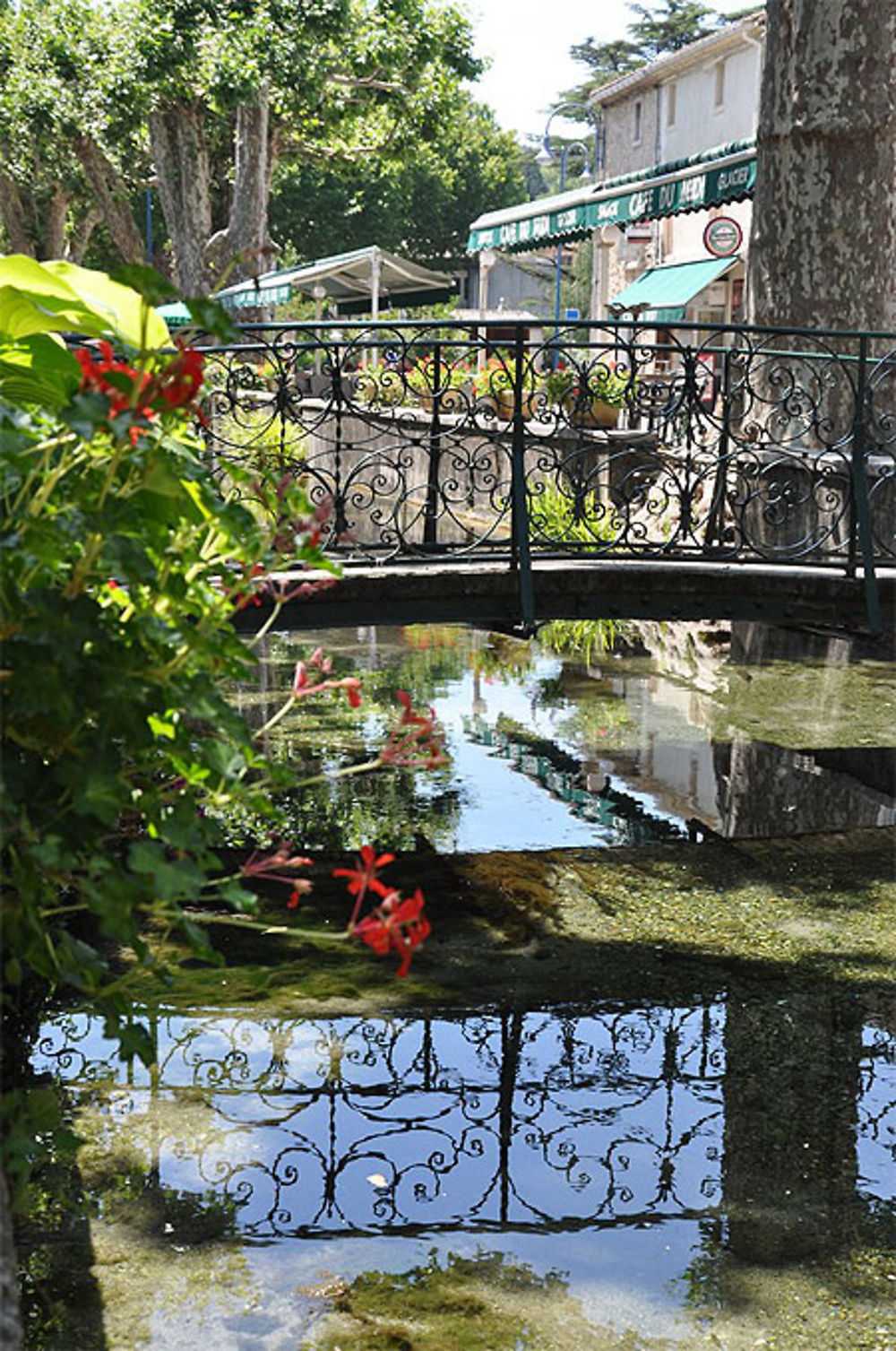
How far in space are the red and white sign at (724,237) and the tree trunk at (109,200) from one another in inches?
389

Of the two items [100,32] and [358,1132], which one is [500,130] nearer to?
[100,32]

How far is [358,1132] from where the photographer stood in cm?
475

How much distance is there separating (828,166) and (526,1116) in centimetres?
759

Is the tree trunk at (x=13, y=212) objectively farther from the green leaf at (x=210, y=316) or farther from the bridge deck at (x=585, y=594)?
the green leaf at (x=210, y=316)

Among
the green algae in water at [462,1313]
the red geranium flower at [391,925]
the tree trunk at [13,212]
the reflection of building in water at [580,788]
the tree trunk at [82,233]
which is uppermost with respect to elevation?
the tree trunk at [82,233]

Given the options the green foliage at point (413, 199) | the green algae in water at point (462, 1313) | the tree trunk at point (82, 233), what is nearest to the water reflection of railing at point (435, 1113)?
the green algae in water at point (462, 1313)

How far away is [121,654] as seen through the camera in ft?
7.08

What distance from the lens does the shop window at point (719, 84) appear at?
122 feet

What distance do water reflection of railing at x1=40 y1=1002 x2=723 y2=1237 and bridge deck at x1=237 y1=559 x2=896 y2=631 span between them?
2.08 metres

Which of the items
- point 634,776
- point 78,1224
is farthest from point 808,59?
point 78,1224

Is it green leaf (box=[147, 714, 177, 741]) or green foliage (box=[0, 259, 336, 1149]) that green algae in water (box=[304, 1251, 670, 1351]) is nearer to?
green foliage (box=[0, 259, 336, 1149])

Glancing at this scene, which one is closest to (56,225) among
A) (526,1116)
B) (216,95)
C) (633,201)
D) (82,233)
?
(82,233)

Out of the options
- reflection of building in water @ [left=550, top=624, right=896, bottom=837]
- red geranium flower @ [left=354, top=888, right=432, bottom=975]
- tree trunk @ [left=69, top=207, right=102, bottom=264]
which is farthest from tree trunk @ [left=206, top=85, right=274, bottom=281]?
red geranium flower @ [left=354, top=888, right=432, bottom=975]

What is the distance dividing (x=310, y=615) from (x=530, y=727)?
3113 mm
